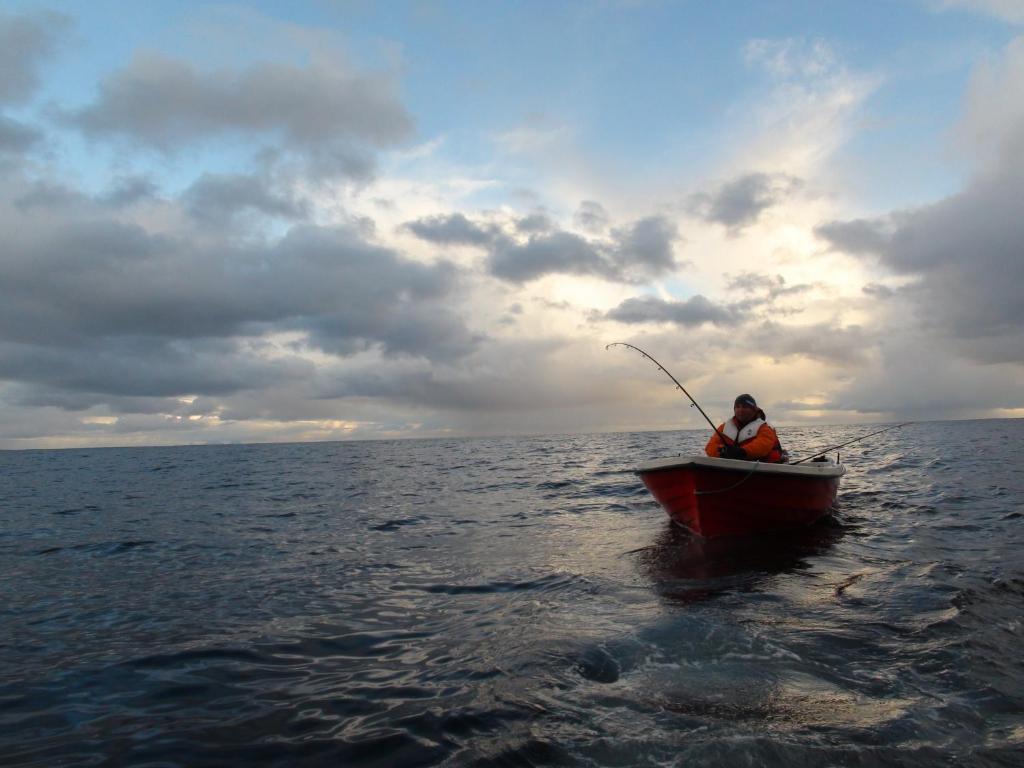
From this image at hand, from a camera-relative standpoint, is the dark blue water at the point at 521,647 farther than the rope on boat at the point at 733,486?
No

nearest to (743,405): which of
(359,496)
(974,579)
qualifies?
(974,579)

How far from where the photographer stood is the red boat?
390 inches

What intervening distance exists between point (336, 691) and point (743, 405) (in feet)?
30.5

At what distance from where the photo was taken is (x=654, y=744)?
3652 millimetres

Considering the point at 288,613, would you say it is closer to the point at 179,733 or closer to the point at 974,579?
the point at 179,733

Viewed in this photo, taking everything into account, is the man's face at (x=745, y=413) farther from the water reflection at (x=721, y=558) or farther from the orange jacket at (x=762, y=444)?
the water reflection at (x=721, y=558)

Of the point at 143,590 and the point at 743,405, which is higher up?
the point at 743,405

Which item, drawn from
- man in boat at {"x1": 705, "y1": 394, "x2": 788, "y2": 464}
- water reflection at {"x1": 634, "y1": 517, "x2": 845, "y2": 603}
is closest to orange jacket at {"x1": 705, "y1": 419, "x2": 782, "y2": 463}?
man in boat at {"x1": 705, "y1": 394, "x2": 788, "y2": 464}

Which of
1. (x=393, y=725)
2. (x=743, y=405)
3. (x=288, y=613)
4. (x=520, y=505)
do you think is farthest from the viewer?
(x=520, y=505)

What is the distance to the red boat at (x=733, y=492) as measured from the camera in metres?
9.91

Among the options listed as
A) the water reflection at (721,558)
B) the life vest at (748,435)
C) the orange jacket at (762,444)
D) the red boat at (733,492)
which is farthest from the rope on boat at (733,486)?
the life vest at (748,435)

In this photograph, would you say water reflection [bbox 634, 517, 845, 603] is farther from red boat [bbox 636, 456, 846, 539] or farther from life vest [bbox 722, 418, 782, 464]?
life vest [bbox 722, 418, 782, 464]

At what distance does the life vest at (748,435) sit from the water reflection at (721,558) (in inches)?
54.7

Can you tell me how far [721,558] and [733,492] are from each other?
4.37ft
